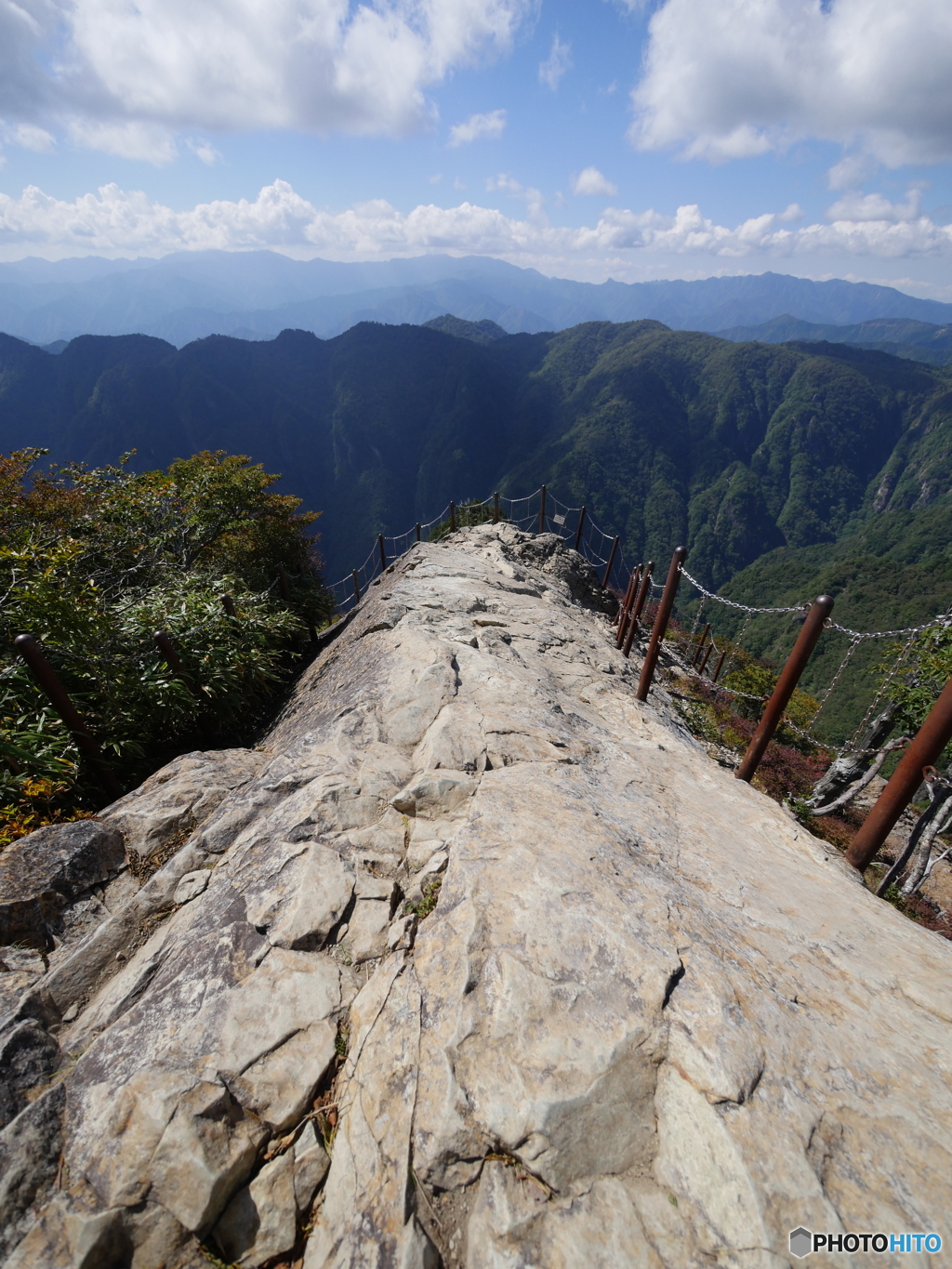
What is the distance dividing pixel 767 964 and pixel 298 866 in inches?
121

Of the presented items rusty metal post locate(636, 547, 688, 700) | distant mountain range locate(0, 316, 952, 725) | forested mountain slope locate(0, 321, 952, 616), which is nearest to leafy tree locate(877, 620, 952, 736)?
rusty metal post locate(636, 547, 688, 700)

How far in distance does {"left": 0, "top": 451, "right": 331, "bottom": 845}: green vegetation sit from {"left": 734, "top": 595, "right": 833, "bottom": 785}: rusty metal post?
7.10 metres

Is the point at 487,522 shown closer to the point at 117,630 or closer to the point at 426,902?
the point at 117,630

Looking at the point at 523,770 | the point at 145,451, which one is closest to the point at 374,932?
the point at 523,770

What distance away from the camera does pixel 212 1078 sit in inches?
105

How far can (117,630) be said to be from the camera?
25.2ft

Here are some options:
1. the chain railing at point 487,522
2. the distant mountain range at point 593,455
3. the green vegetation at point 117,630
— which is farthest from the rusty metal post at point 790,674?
the distant mountain range at point 593,455

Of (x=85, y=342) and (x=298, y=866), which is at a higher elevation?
(x=298, y=866)

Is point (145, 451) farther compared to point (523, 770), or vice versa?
point (145, 451)

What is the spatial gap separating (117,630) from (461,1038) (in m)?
7.27

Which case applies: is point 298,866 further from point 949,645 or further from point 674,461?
point 674,461

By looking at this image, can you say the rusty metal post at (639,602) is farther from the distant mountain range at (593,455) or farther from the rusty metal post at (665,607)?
the distant mountain range at (593,455)

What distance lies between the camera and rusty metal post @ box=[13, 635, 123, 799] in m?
5.53

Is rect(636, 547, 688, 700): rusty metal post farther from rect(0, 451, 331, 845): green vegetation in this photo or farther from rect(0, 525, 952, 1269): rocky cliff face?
rect(0, 451, 331, 845): green vegetation
